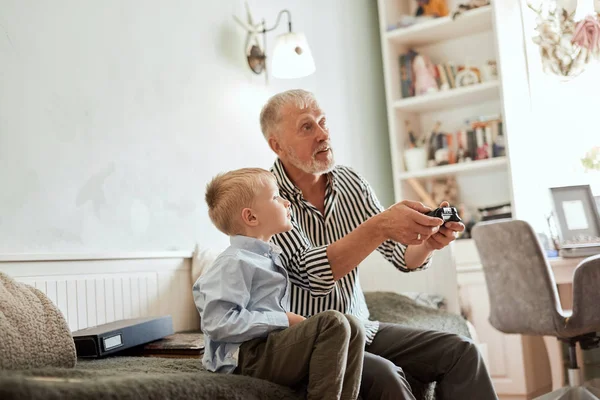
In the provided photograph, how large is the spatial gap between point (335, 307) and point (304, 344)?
1.44 feet

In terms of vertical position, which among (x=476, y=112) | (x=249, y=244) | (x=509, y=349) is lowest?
(x=509, y=349)

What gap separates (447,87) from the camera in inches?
149

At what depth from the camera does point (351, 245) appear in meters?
1.49

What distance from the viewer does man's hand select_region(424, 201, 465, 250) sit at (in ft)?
5.00

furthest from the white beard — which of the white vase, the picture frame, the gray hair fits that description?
the white vase

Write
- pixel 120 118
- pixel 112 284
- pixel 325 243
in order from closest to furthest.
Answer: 1. pixel 325 243
2. pixel 112 284
3. pixel 120 118

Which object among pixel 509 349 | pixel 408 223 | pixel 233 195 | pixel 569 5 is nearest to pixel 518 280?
pixel 509 349

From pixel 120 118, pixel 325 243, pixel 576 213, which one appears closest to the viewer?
pixel 325 243

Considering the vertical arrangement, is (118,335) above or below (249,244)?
below

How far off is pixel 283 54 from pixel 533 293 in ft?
4.89

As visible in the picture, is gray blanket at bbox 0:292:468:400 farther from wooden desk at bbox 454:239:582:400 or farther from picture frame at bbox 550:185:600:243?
picture frame at bbox 550:185:600:243

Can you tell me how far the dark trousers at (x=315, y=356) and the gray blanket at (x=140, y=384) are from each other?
0.15 ft

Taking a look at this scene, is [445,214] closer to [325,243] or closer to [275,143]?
[325,243]

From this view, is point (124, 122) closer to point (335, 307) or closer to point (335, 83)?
point (335, 307)
